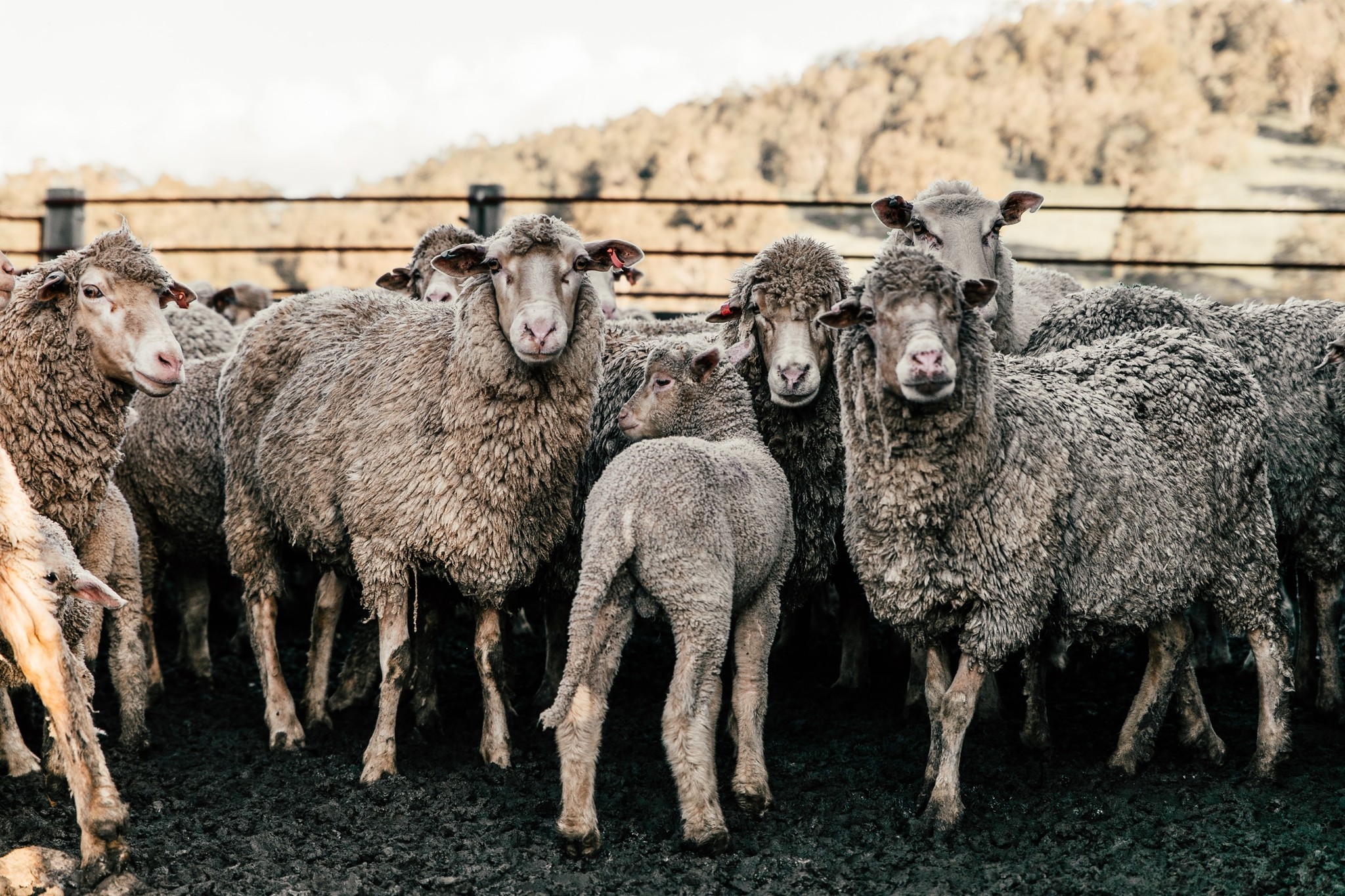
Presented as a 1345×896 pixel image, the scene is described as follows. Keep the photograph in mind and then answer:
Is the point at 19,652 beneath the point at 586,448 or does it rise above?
beneath

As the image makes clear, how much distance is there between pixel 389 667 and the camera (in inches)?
206

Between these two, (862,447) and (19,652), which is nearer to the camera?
(19,652)

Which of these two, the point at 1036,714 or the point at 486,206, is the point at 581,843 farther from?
the point at 486,206

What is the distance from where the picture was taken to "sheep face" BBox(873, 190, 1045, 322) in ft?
20.0

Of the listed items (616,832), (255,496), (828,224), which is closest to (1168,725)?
(616,832)

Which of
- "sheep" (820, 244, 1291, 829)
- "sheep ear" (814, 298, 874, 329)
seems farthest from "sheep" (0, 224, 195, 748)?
"sheep" (820, 244, 1291, 829)

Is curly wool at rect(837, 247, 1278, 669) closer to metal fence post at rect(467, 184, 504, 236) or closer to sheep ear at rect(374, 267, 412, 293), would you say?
sheep ear at rect(374, 267, 412, 293)

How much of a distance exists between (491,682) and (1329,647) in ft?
13.4

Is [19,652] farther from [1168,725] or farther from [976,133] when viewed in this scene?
[976,133]

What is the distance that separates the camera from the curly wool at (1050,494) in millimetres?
4609

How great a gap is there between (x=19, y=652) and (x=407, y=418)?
1816mm

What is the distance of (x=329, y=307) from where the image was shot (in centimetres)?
642

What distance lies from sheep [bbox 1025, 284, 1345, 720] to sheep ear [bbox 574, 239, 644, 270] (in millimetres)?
2194

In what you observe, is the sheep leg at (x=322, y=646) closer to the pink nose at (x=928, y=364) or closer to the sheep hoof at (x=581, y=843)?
the sheep hoof at (x=581, y=843)
